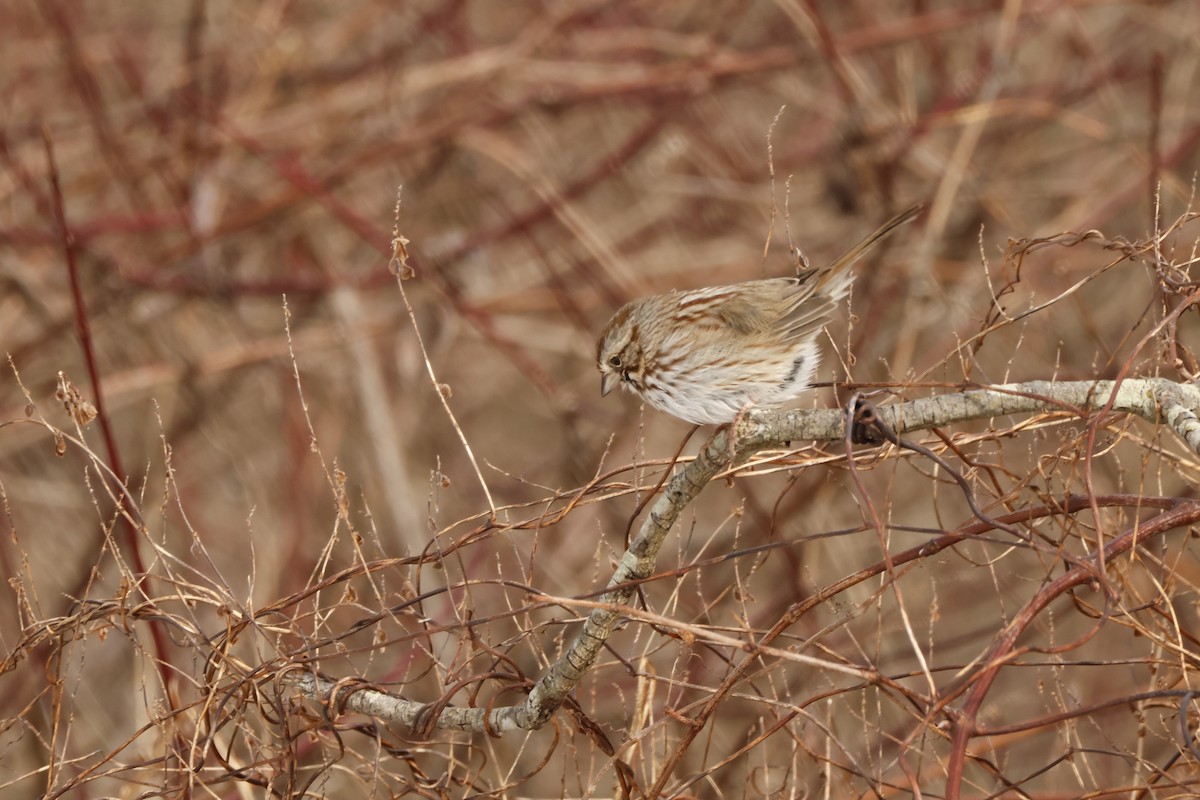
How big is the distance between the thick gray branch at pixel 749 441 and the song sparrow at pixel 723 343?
88cm

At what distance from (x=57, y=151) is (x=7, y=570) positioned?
2334mm

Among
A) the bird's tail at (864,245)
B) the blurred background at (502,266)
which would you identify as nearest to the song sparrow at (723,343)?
the bird's tail at (864,245)

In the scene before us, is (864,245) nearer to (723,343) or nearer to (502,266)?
(723,343)

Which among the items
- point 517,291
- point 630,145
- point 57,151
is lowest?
point 517,291

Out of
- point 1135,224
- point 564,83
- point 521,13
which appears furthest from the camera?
point 521,13

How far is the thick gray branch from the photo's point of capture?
2.38 m

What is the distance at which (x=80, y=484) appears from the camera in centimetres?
631

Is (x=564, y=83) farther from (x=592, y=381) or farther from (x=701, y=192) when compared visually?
(x=592, y=381)

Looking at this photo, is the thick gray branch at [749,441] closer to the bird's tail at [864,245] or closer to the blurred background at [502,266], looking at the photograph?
the bird's tail at [864,245]

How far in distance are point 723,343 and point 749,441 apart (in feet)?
3.99

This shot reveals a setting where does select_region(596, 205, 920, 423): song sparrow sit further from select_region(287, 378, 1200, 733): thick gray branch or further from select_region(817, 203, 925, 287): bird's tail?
select_region(287, 378, 1200, 733): thick gray branch

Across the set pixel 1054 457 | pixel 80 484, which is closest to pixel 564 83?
pixel 80 484

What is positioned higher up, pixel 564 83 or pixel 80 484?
pixel 564 83

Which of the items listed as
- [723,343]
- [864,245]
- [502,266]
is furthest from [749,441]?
[502,266]
